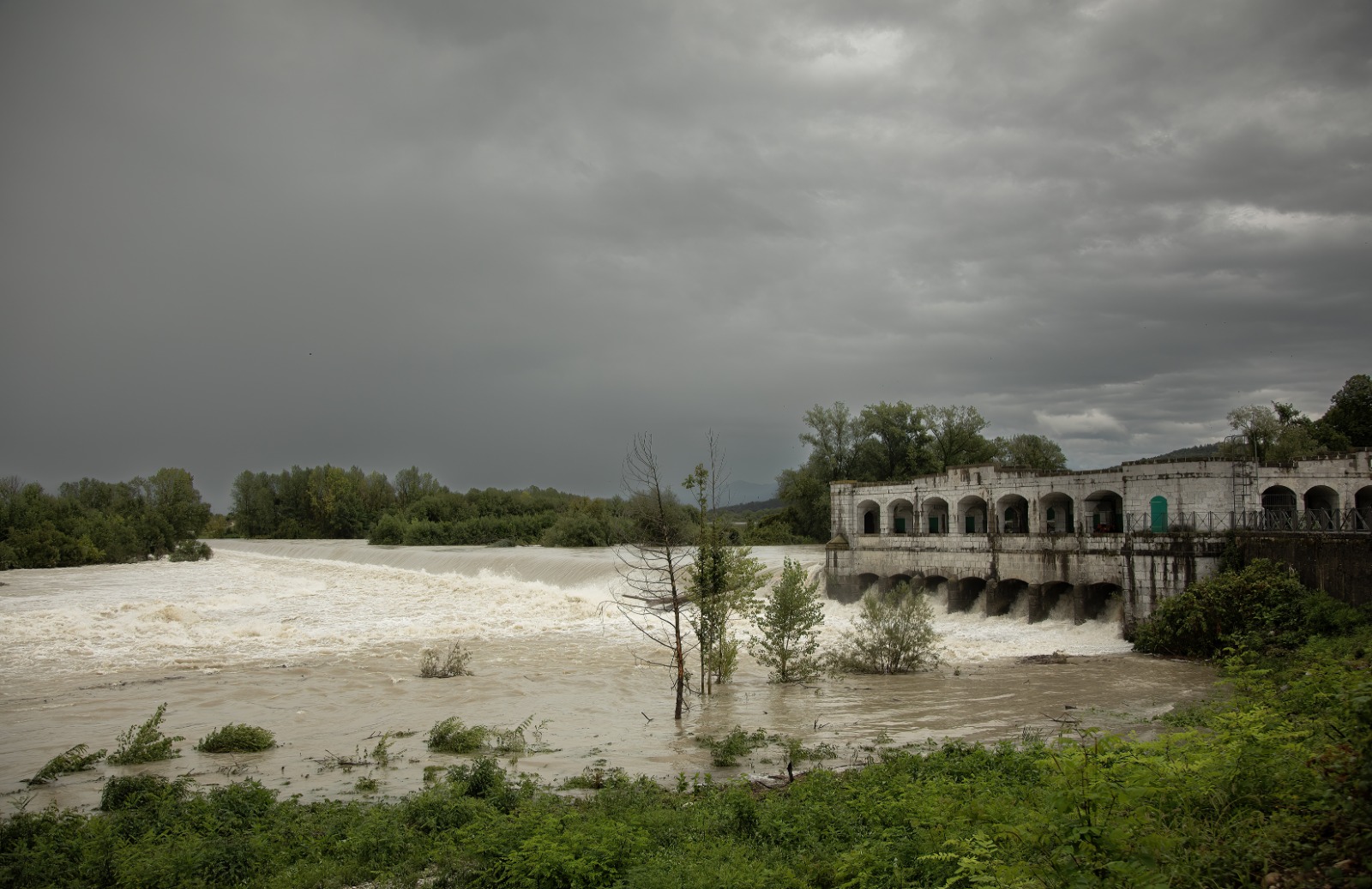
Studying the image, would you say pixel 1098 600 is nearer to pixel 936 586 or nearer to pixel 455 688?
pixel 936 586

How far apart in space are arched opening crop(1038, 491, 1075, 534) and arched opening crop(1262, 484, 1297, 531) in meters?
7.35

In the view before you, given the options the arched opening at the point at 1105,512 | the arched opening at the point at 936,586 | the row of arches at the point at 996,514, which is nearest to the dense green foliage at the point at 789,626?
the row of arches at the point at 996,514

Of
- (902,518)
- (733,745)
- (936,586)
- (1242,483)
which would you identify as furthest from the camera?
(902,518)

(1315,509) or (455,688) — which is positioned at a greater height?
(1315,509)

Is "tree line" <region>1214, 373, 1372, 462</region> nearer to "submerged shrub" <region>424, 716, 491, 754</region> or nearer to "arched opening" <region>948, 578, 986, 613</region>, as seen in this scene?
"arched opening" <region>948, 578, 986, 613</region>

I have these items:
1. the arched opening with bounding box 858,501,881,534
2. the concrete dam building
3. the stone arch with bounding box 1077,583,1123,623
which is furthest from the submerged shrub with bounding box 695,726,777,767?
the arched opening with bounding box 858,501,881,534

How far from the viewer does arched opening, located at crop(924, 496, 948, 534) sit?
40.5m

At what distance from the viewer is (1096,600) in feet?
95.1

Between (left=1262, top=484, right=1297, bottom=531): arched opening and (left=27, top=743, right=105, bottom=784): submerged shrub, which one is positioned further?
(left=1262, top=484, right=1297, bottom=531): arched opening

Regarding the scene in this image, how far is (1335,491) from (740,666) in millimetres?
24206

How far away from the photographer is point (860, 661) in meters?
21.2

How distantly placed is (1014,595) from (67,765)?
1246 inches

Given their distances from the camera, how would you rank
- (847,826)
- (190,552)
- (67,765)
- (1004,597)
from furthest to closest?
(190,552)
(1004,597)
(67,765)
(847,826)

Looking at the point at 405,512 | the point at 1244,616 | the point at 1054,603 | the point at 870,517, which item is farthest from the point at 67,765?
the point at 405,512
